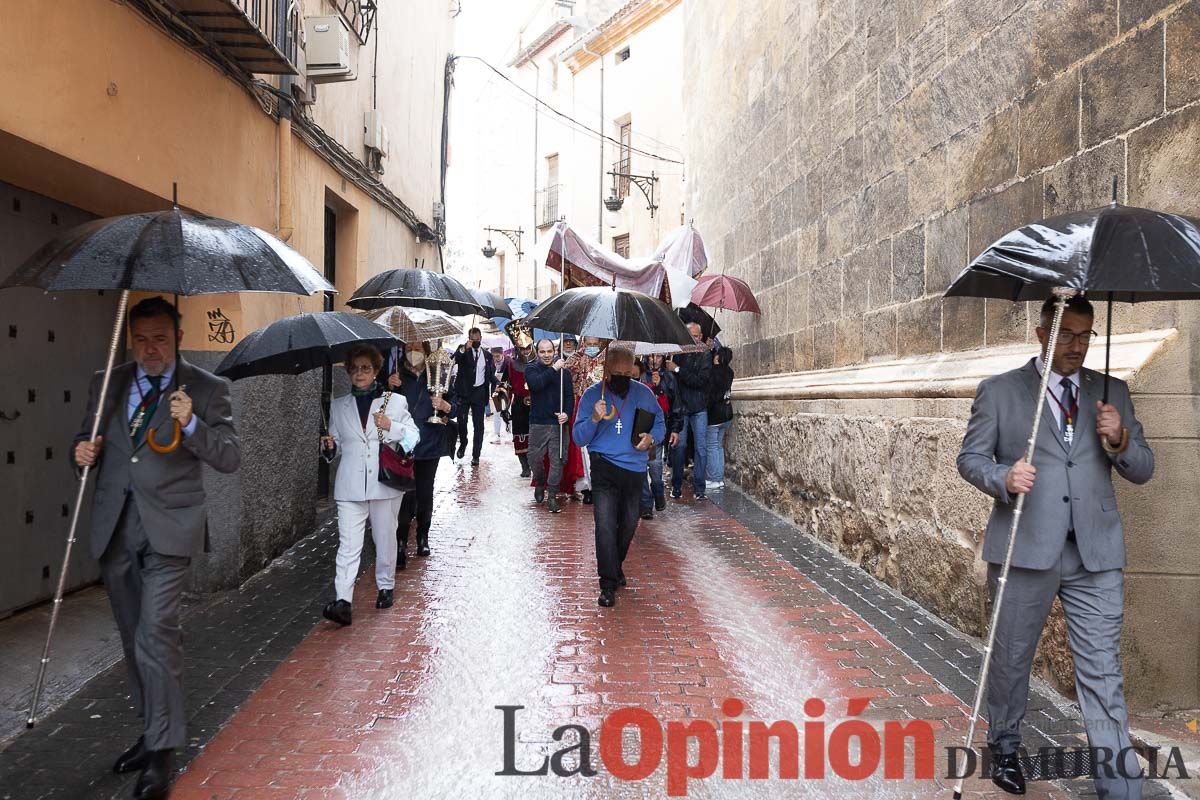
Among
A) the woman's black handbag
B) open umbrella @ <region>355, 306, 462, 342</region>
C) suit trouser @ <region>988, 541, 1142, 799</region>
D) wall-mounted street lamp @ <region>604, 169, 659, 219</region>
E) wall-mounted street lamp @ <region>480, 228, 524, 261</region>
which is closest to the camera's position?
suit trouser @ <region>988, 541, 1142, 799</region>

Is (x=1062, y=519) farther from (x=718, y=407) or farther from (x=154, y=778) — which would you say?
(x=718, y=407)

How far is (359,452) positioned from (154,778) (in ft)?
8.44

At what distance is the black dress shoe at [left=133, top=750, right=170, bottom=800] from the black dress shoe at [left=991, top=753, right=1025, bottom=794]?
10.1 feet

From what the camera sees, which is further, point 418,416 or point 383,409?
point 418,416

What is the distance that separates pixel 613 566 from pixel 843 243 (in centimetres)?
354

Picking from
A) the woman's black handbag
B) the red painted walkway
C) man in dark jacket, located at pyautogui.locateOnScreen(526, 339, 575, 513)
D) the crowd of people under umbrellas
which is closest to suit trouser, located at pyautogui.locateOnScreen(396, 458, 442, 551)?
the crowd of people under umbrellas

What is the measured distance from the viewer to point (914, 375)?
6082 millimetres

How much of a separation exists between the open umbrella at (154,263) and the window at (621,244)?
2185 centimetres

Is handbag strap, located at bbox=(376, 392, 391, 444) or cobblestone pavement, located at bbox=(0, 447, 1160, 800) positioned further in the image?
handbag strap, located at bbox=(376, 392, 391, 444)

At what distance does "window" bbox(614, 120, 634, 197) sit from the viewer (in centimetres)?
2450

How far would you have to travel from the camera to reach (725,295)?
1012 centimetres

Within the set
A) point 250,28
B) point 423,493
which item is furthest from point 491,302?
point 250,28

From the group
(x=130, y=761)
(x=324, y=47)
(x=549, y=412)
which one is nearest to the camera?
(x=130, y=761)

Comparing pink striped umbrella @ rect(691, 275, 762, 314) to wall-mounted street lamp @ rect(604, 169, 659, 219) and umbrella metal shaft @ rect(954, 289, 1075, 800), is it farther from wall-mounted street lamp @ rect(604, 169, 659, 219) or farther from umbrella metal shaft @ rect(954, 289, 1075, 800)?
wall-mounted street lamp @ rect(604, 169, 659, 219)
